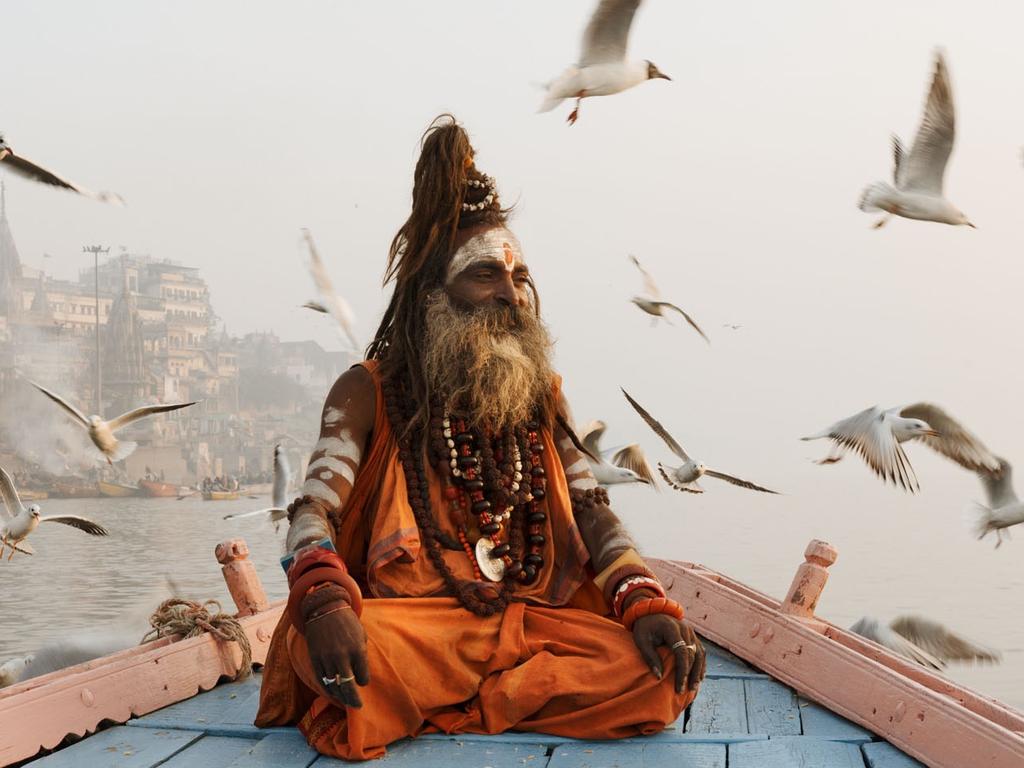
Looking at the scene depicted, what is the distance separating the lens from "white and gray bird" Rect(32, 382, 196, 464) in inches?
258

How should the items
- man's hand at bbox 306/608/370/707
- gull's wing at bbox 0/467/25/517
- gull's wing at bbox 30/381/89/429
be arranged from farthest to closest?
gull's wing at bbox 0/467/25/517
gull's wing at bbox 30/381/89/429
man's hand at bbox 306/608/370/707

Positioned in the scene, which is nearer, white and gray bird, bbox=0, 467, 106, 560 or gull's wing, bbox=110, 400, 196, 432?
gull's wing, bbox=110, 400, 196, 432

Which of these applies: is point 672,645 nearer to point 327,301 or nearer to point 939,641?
point 939,641

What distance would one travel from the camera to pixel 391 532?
3100 millimetres

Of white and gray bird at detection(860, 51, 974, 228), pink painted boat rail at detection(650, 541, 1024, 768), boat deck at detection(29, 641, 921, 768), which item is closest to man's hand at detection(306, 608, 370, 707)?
boat deck at detection(29, 641, 921, 768)

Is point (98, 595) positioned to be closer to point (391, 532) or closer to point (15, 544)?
point (15, 544)

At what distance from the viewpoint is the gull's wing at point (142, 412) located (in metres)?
6.18

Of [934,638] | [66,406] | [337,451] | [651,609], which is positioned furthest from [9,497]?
[651,609]

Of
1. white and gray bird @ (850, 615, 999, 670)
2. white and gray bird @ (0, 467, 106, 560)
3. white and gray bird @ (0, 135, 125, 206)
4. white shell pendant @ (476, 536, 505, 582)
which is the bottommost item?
white and gray bird @ (850, 615, 999, 670)

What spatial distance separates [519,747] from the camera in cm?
288

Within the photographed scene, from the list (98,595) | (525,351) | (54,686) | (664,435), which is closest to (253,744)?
(54,686)

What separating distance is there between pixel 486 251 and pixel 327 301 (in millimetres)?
3573

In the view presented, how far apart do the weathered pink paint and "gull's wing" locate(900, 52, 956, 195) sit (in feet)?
13.4

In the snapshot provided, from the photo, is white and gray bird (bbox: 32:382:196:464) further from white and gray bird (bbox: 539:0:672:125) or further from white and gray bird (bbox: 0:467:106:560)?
white and gray bird (bbox: 539:0:672:125)
